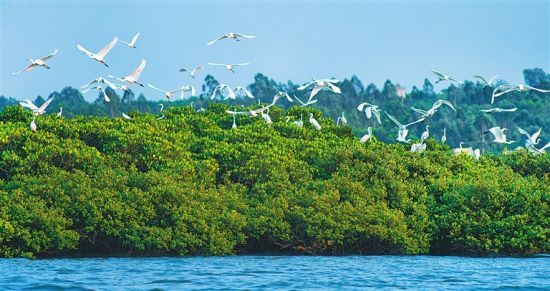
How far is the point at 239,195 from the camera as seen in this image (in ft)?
109

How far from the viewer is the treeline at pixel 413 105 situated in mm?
88438

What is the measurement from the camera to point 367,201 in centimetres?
3306

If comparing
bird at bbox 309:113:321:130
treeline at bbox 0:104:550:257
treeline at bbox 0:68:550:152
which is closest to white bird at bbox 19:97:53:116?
treeline at bbox 0:104:550:257

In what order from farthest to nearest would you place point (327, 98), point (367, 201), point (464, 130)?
1. point (327, 98)
2. point (464, 130)
3. point (367, 201)

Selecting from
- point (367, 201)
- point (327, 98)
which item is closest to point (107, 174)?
point (367, 201)

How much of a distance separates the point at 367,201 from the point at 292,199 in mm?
2285

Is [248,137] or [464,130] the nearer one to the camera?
[248,137]

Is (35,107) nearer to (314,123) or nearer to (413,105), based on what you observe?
(314,123)

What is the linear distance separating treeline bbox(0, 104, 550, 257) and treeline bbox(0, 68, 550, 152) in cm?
3949

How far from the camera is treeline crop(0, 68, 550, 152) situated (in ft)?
290

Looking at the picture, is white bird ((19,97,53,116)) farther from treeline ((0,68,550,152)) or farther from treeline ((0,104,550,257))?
treeline ((0,68,550,152))

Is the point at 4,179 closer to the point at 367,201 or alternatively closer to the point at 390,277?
the point at 367,201

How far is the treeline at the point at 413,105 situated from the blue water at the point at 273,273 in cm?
4588

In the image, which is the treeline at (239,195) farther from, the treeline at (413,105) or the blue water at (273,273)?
the treeline at (413,105)
